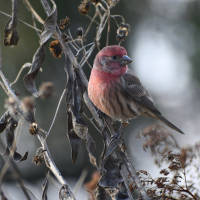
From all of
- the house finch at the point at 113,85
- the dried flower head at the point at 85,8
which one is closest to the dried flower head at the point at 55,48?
the dried flower head at the point at 85,8

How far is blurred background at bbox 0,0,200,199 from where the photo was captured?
6.75m

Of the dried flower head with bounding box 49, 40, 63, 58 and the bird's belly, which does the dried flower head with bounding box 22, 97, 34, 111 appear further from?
the bird's belly

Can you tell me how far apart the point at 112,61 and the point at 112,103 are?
1.83 feet

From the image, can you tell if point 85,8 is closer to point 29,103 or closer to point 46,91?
point 46,91

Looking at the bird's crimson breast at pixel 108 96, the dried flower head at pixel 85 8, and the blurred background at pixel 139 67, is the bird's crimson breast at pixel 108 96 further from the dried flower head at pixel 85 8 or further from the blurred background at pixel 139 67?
the blurred background at pixel 139 67

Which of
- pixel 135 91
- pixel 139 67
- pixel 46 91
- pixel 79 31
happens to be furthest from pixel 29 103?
pixel 139 67

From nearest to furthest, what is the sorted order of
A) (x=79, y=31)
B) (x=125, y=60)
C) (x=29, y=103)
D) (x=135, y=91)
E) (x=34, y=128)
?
(x=29, y=103), (x=34, y=128), (x=79, y=31), (x=125, y=60), (x=135, y=91)

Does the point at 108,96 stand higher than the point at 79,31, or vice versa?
the point at 79,31

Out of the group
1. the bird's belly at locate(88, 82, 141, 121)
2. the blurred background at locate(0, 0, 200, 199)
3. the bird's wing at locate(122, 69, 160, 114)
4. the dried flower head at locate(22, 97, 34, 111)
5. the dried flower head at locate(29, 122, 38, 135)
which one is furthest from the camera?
the blurred background at locate(0, 0, 200, 199)

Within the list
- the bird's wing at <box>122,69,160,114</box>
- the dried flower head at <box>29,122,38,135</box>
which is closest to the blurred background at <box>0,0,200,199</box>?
the bird's wing at <box>122,69,160,114</box>

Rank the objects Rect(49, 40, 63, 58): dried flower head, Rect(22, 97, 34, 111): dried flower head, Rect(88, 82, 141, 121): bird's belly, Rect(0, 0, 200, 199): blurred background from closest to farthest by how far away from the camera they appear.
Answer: Rect(22, 97, 34, 111): dried flower head → Rect(49, 40, 63, 58): dried flower head → Rect(88, 82, 141, 121): bird's belly → Rect(0, 0, 200, 199): blurred background

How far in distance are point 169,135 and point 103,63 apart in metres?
1.70

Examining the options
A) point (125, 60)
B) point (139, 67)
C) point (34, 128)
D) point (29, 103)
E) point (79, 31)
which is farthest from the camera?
point (139, 67)

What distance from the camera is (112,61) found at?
11.5 ft
